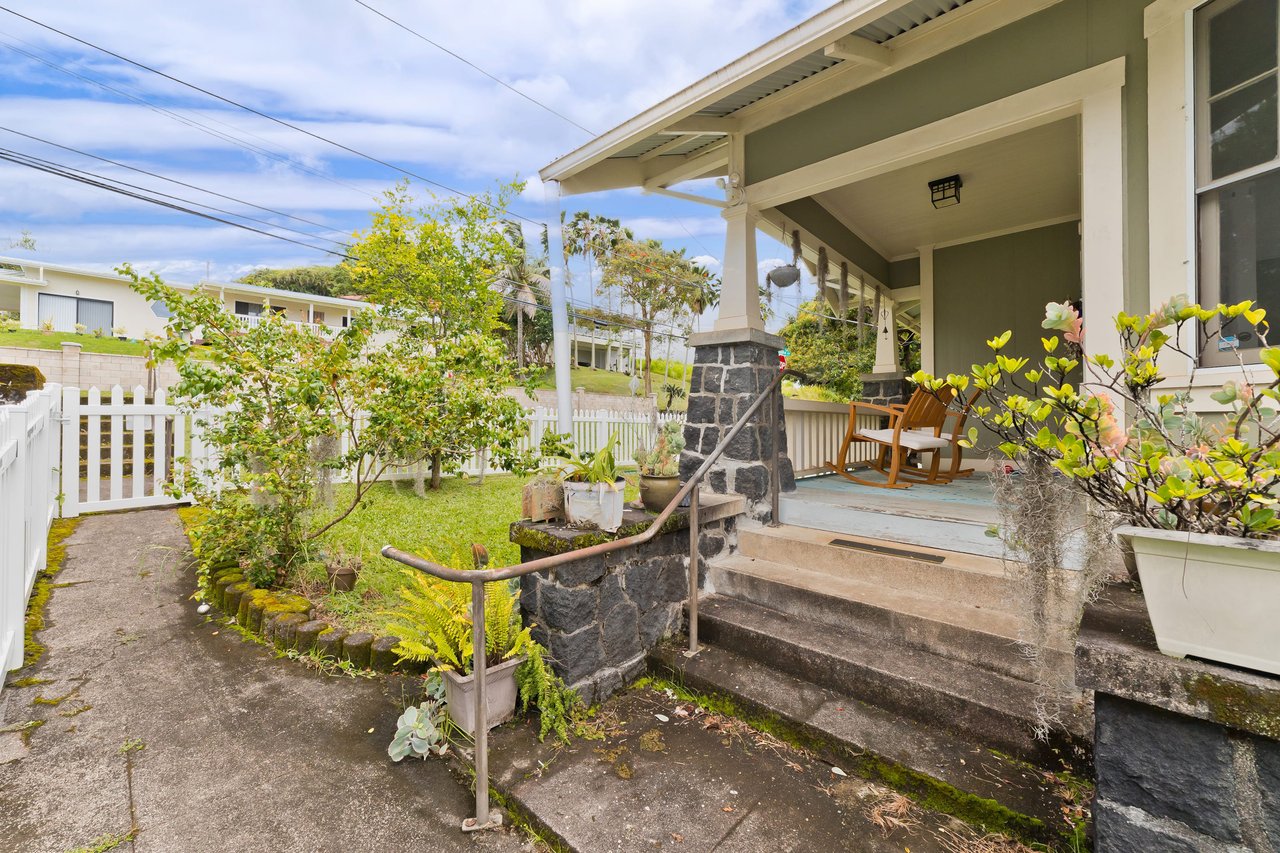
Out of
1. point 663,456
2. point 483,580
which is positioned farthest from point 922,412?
point 483,580

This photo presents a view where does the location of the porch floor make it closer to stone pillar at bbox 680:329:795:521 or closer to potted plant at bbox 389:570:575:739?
stone pillar at bbox 680:329:795:521

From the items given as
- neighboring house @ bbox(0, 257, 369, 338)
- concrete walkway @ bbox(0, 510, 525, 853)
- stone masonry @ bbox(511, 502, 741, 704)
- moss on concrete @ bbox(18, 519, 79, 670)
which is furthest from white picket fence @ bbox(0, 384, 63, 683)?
neighboring house @ bbox(0, 257, 369, 338)

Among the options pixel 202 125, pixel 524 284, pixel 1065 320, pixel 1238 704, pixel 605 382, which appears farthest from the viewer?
pixel 605 382

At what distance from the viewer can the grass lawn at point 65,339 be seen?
12.6m

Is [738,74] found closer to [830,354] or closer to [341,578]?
[341,578]

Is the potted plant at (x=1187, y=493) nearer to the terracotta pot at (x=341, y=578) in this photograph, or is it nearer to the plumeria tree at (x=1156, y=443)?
the plumeria tree at (x=1156, y=443)

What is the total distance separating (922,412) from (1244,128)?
8.31ft

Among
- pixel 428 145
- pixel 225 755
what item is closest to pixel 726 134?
pixel 225 755

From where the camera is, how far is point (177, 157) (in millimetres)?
16672

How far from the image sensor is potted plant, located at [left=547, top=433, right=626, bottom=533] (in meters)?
2.24

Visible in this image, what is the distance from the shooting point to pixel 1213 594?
40.4 inches

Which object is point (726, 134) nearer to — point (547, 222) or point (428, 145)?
point (547, 222)

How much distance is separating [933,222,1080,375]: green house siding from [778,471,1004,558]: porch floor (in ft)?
6.57

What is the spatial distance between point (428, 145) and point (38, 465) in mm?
19048
